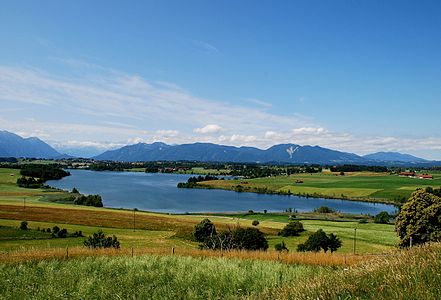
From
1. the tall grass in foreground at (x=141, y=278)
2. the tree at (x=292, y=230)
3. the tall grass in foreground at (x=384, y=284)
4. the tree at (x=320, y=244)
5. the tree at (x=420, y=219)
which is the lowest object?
the tree at (x=292, y=230)

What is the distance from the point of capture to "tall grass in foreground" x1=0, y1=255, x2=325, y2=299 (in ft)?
30.8

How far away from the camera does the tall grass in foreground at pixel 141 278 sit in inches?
370

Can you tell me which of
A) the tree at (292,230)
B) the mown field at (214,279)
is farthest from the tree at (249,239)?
the mown field at (214,279)

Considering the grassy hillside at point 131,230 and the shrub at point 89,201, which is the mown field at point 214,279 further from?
the shrub at point 89,201

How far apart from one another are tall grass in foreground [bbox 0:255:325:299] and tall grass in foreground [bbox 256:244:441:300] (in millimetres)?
1292

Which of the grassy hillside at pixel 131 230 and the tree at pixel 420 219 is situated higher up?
the tree at pixel 420 219

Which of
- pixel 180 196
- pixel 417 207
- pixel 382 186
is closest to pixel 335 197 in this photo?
pixel 382 186

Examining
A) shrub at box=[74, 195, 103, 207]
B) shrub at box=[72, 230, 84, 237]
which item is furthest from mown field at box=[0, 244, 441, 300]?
shrub at box=[74, 195, 103, 207]

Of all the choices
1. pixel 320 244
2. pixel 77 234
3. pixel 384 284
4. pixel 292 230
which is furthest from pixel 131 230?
pixel 384 284

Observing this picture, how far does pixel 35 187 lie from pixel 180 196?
196 feet

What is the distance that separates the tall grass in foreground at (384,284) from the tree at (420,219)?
40840 millimetres

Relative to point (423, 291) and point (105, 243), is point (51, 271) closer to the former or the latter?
point (423, 291)

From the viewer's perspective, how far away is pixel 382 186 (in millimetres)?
172250

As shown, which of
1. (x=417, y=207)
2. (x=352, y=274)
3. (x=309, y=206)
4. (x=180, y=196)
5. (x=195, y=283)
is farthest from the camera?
(x=180, y=196)
